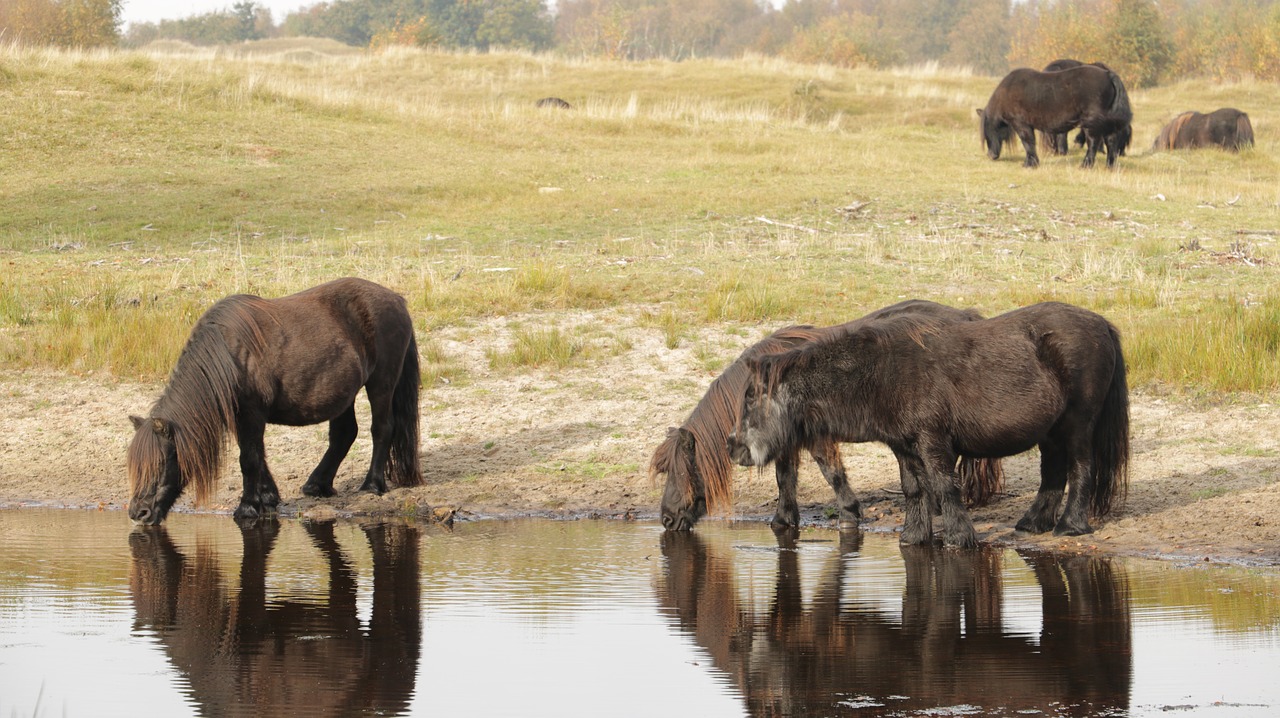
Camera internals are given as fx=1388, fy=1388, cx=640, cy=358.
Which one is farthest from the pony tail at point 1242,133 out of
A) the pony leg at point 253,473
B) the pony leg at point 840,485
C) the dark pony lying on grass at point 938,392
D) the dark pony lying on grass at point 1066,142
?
the pony leg at point 253,473

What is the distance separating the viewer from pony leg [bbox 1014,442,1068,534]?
8.73 m

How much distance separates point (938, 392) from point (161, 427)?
4864 millimetres

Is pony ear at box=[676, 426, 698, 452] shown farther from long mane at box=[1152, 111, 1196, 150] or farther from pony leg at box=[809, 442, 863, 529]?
long mane at box=[1152, 111, 1196, 150]

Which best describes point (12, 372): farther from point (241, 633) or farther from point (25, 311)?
point (241, 633)

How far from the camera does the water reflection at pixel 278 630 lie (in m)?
5.43

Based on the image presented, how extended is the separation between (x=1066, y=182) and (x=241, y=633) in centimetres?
1976

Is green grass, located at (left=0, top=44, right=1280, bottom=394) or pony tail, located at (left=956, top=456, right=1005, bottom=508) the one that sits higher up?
green grass, located at (left=0, top=44, right=1280, bottom=394)

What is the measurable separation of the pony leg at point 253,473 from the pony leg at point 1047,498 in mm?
5079

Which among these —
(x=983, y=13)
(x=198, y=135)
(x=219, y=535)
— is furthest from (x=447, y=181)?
(x=983, y=13)

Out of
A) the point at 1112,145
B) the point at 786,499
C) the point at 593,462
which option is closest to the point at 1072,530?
the point at 786,499

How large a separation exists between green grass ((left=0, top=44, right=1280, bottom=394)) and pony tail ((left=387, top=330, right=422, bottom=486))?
225cm

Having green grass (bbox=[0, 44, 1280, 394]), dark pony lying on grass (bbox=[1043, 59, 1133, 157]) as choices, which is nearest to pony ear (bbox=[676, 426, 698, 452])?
green grass (bbox=[0, 44, 1280, 394])

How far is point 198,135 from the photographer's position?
81.7ft

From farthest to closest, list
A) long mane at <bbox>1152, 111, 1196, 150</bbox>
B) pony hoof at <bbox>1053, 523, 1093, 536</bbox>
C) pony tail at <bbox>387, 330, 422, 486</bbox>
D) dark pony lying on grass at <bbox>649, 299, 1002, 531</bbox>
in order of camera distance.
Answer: long mane at <bbox>1152, 111, 1196, 150</bbox>, pony tail at <bbox>387, 330, 422, 486</bbox>, dark pony lying on grass at <bbox>649, 299, 1002, 531</bbox>, pony hoof at <bbox>1053, 523, 1093, 536</bbox>
